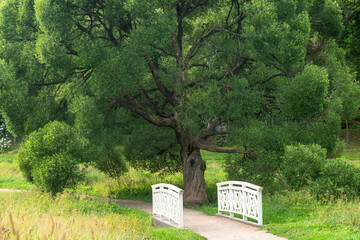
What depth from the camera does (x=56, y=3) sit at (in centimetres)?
1377

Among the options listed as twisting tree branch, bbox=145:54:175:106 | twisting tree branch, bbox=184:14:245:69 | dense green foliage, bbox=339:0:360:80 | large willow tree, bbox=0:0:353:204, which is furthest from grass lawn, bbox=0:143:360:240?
dense green foliage, bbox=339:0:360:80

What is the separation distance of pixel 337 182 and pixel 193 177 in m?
6.23

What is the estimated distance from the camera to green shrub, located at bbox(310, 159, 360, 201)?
12.5 meters

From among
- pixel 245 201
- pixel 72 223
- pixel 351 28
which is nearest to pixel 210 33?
pixel 245 201

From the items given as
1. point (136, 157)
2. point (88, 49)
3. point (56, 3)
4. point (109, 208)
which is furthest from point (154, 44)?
point (136, 157)

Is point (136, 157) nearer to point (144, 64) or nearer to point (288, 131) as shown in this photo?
point (144, 64)

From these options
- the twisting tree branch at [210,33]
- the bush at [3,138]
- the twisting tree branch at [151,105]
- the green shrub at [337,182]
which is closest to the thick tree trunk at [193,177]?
the twisting tree branch at [151,105]

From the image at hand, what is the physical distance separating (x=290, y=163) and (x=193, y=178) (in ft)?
17.7

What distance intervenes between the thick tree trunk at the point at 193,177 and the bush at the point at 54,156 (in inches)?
191

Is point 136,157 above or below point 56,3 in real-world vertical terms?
below

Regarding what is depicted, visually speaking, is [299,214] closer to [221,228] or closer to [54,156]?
[221,228]

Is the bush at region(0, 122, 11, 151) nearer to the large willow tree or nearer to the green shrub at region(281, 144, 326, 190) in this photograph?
the large willow tree

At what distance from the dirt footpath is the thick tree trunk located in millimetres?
2483

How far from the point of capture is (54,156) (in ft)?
43.7
